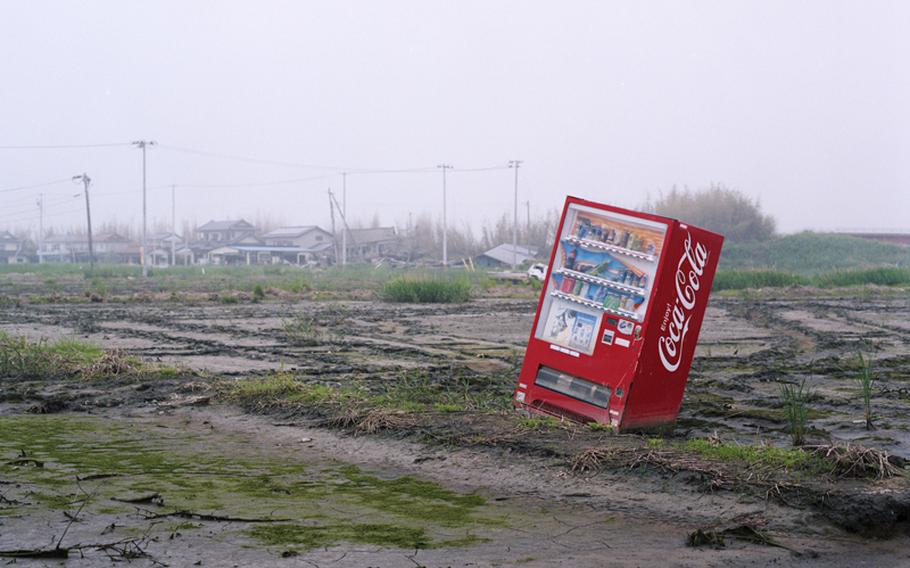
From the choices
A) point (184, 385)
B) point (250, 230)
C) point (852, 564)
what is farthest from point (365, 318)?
point (250, 230)

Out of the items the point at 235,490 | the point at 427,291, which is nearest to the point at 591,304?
the point at 235,490

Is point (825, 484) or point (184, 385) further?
point (184, 385)

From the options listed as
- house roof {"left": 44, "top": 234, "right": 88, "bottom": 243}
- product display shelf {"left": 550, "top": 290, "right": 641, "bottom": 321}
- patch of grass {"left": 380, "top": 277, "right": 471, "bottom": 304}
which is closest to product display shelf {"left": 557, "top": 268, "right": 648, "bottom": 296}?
product display shelf {"left": 550, "top": 290, "right": 641, "bottom": 321}

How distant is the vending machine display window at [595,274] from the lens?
367 inches

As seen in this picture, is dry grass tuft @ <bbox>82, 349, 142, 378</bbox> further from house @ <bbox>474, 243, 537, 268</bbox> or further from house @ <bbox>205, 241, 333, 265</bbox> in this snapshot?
house @ <bbox>205, 241, 333, 265</bbox>

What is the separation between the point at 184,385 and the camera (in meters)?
12.7

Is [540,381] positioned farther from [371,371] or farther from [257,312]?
[257,312]

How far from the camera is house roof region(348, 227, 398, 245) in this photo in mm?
126312

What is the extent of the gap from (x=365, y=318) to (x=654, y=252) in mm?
19633

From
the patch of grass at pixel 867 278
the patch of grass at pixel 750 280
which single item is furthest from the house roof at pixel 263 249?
the patch of grass at pixel 867 278

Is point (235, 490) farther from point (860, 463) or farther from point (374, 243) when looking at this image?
point (374, 243)

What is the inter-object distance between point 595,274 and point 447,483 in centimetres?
296

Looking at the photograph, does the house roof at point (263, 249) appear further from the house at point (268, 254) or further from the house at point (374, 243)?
the house at point (374, 243)

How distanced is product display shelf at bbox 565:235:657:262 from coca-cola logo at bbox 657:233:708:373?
1.10ft
